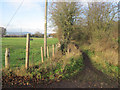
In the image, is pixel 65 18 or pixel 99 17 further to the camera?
pixel 99 17

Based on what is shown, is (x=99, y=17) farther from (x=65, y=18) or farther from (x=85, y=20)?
(x=65, y=18)

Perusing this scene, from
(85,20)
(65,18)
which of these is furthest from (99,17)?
(65,18)

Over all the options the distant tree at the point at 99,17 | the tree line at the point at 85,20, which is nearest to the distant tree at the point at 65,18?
the tree line at the point at 85,20

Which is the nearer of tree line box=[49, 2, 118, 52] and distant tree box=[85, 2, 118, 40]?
tree line box=[49, 2, 118, 52]

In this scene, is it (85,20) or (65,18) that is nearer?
(65,18)

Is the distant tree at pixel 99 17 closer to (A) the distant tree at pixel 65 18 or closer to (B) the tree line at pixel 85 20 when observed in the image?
(B) the tree line at pixel 85 20

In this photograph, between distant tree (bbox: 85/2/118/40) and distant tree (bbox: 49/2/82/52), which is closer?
distant tree (bbox: 49/2/82/52)

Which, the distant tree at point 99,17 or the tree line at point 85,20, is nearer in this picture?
the tree line at point 85,20

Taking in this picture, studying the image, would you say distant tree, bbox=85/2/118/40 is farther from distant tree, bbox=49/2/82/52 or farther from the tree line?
distant tree, bbox=49/2/82/52

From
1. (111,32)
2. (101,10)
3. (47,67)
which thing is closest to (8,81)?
(47,67)

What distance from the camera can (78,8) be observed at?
11.7m

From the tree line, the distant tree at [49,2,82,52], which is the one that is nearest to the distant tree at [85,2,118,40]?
the tree line

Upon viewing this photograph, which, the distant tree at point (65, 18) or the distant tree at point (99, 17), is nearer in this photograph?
the distant tree at point (65, 18)

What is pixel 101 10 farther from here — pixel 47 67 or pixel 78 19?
pixel 47 67
